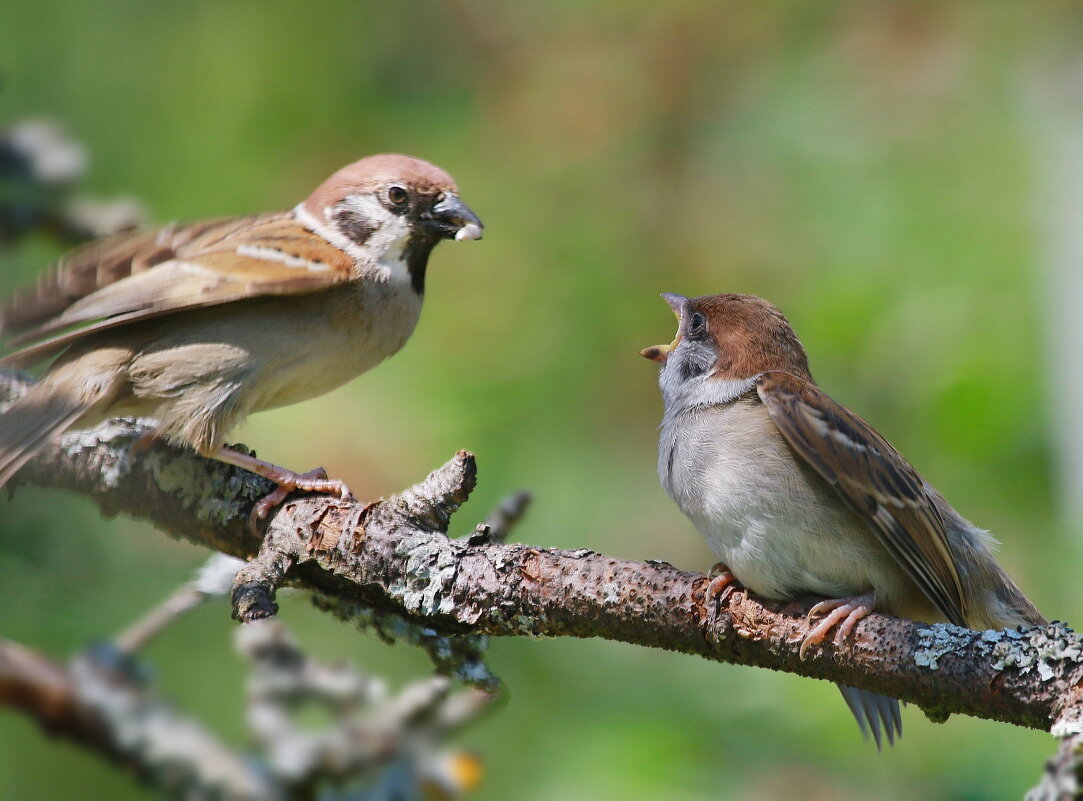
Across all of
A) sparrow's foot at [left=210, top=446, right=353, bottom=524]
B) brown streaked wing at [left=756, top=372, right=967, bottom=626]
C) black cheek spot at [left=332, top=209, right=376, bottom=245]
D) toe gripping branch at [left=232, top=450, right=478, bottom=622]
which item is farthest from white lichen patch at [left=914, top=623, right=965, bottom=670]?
black cheek spot at [left=332, top=209, right=376, bottom=245]

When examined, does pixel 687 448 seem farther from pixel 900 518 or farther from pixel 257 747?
pixel 257 747

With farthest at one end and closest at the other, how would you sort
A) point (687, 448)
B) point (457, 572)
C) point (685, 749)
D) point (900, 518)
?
1. point (685, 749)
2. point (687, 448)
3. point (900, 518)
4. point (457, 572)

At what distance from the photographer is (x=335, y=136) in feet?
17.3

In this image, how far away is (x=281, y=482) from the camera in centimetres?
315

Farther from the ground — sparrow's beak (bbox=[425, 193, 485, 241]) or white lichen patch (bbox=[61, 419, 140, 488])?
sparrow's beak (bbox=[425, 193, 485, 241])

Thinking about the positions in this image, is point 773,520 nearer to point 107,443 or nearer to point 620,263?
point 107,443

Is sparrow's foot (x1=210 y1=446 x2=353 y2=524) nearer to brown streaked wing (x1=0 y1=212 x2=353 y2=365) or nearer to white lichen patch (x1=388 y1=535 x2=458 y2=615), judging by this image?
white lichen patch (x1=388 y1=535 x2=458 y2=615)

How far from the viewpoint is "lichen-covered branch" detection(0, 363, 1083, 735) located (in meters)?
2.22

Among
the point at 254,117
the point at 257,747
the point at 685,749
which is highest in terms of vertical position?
the point at 254,117

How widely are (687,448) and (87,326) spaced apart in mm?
2060

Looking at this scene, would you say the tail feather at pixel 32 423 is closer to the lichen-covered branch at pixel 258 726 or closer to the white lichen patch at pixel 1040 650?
the lichen-covered branch at pixel 258 726

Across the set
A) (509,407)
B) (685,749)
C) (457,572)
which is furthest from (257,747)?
(509,407)

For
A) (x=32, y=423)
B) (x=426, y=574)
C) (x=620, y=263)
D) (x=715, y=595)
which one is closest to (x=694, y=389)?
(x=715, y=595)

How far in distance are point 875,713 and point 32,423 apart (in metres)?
2.74
